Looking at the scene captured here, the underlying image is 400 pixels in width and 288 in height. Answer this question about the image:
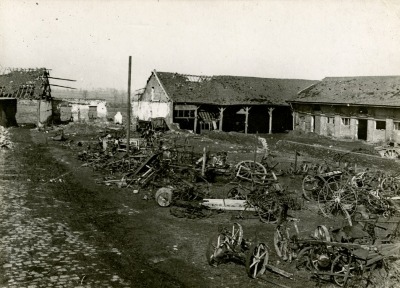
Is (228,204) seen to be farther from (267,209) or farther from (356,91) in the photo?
(356,91)

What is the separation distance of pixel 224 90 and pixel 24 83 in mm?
21425

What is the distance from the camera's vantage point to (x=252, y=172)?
17062 mm

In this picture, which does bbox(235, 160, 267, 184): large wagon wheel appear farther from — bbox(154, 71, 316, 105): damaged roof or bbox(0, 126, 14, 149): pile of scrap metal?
Answer: bbox(154, 71, 316, 105): damaged roof

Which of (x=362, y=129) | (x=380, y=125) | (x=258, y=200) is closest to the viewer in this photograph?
(x=258, y=200)

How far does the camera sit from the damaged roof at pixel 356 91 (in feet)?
94.3

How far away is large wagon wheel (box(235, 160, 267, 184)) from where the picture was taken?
16.6 m

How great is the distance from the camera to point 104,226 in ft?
39.6

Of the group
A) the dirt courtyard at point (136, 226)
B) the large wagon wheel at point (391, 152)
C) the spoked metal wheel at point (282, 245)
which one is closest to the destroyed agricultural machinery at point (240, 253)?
the dirt courtyard at point (136, 226)

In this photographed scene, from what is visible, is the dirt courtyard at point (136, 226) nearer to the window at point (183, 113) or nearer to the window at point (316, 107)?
Answer: the window at point (316, 107)

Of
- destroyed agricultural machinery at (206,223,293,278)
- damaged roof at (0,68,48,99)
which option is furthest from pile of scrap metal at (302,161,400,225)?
damaged roof at (0,68,48,99)

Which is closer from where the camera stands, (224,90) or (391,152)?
(391,152)

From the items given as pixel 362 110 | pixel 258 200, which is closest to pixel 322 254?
pixel 258 200

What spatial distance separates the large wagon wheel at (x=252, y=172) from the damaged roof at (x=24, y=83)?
30.5m

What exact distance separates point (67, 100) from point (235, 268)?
42.1 m
